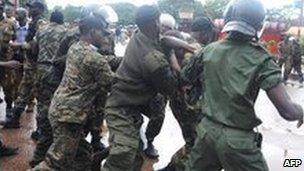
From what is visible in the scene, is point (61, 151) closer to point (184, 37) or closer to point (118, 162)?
point (118, 162)

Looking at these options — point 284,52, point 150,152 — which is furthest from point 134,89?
point 284,52

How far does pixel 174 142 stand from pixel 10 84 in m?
2.82

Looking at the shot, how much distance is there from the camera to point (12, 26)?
30.8 feet

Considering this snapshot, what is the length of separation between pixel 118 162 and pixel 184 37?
1923 mm

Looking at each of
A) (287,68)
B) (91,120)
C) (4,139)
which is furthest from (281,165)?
(287,68)

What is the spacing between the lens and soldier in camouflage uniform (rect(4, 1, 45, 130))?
28.1 ft

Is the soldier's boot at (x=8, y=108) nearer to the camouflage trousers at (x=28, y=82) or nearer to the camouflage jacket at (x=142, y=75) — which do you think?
the camouflage trousers at (x=28, y=82)

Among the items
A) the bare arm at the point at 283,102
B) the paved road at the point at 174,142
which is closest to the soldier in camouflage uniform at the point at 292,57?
the paved road at the point at 174,142

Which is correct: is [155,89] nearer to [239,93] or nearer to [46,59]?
[239,93]

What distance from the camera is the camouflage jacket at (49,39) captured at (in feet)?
25.5

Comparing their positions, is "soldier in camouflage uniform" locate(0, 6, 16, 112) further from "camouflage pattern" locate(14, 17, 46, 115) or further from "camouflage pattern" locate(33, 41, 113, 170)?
"camouflage pattern" locate(33, 41, 113, 170)

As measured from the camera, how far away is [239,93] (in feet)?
12.9

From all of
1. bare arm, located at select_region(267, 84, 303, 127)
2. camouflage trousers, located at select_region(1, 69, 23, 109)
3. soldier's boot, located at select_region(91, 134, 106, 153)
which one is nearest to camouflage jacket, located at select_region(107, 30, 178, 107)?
bare arm, located at select_region(267, 84, 303, 127)

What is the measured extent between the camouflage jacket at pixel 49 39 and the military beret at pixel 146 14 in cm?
271
